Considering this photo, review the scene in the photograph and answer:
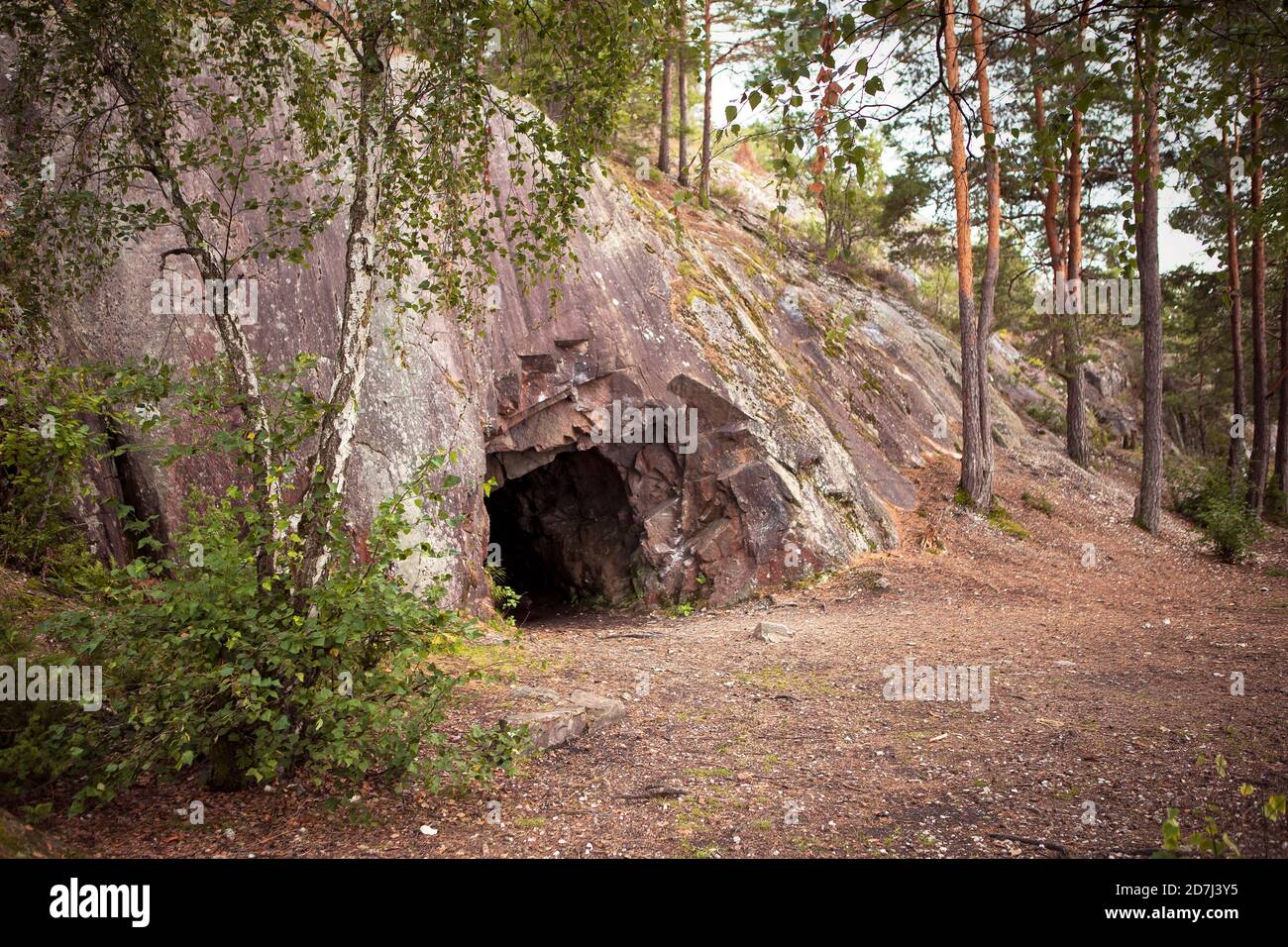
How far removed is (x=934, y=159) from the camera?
2058 centimetres

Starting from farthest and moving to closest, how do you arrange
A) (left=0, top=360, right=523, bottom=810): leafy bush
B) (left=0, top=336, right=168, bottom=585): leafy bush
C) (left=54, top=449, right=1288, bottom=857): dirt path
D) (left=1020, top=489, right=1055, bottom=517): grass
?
(left=1020, top=489, right=1055, bottom=517): grass → (left=0, top=336, right=168, bottom=585): leafy bush → (left=54, top=449, right=1288, bottom=857): dirt path → (left=0, top=360, right=523, bottom=810): leafy bush

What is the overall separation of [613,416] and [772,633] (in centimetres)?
472

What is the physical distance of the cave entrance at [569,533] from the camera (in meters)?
14.7

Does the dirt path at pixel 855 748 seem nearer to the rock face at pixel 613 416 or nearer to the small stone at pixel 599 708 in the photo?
the small stone at pixel 599 708

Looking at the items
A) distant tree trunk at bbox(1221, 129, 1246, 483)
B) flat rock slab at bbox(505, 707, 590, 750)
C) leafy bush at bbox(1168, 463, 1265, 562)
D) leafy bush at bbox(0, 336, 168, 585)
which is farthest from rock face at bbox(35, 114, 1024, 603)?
distant tree trunk at bbox(1221, 129, 1246, 483)

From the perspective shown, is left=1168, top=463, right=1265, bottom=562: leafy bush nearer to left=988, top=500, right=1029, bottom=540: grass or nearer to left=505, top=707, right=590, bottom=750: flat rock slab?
left=988, top=500, right=1029, bottom=540: grass

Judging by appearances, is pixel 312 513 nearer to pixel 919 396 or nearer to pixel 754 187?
pixel 919 396

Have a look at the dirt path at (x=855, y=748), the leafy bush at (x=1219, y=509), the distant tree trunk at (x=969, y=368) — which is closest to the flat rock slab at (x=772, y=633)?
the dirt path at (x=855, y=748)

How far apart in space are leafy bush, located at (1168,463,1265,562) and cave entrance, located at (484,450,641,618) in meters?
11.1

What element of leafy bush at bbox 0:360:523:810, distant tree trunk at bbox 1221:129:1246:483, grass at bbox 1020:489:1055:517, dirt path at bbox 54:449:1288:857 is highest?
distant tree trunk at bbox 1221:129:1246:483

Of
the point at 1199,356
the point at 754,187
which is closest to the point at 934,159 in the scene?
the point at 1199,356

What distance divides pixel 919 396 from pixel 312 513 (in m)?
17.6

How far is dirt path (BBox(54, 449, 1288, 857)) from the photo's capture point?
15.7ft
